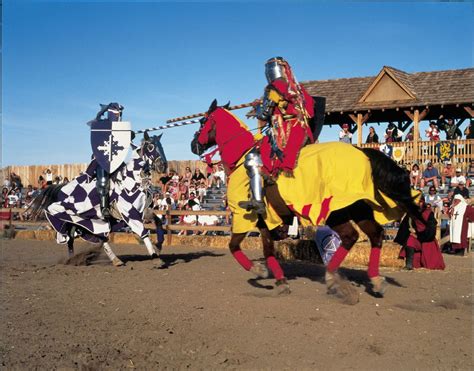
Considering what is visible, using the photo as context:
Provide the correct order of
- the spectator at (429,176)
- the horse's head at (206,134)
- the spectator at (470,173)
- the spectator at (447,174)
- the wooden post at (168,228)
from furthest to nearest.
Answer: the spectator at (447,174) → the spectator at (470,173) → the spectator at (429,176) → the wooden post at (168,228) → the horse's head at (206,134)

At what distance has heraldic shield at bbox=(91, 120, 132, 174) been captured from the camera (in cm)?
1059

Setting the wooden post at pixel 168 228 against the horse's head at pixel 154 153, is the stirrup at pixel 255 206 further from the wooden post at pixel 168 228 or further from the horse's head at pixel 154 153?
the wooden post at pixel 168 228

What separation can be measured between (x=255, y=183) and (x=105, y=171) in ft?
13.2

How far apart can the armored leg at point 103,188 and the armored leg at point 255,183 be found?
3.80m

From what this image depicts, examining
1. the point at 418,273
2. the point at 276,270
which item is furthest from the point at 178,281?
the point at 418,273

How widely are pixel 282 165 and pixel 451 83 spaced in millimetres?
17532

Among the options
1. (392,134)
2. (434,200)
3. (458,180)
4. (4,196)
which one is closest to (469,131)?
(392,134)

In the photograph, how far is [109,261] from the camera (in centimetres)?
1178

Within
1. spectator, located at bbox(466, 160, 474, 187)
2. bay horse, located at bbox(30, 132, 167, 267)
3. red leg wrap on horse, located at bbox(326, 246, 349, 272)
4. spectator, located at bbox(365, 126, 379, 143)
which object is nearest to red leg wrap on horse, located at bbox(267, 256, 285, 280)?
red leg wrap on horse, located at bbox(326, 246, 349, 272)

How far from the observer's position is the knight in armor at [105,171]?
34.8ft

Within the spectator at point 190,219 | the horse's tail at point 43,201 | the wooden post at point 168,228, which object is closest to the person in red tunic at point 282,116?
the horse's tail at point 43,201

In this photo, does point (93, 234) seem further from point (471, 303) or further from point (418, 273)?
point (471, 303)

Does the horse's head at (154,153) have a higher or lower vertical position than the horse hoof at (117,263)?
higher

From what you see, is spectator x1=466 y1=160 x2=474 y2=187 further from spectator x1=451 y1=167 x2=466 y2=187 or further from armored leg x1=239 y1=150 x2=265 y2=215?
armored leg x1=239 y1=150 x2=265 y2=215
